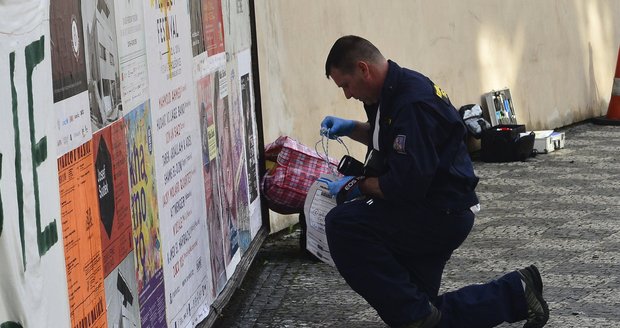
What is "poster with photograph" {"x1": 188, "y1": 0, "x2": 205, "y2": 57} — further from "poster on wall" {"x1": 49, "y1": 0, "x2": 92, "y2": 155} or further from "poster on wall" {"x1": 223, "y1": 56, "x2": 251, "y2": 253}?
"poster on wall" {"x1": 49, "y1": 0, "x2": 92, "y2": 155}

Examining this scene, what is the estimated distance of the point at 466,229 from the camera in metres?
5.73

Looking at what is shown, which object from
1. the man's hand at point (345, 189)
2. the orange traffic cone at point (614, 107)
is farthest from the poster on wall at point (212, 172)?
the orange traffic cone at point (614, 107)

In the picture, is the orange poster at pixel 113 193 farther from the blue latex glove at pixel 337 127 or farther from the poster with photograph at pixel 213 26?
the blue latex glove at pixel 337 127

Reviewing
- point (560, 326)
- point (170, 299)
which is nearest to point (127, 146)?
point (170, 299)

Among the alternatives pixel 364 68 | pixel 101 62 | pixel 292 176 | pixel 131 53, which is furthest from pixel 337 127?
pixel 101 62

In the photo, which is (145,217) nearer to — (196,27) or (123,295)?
(123,295)

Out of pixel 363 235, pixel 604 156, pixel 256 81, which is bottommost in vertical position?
pixel 604 156

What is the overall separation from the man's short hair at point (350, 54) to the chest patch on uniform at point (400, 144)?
0.44 metres

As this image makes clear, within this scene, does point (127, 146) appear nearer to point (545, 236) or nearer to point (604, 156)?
point (545, 236)

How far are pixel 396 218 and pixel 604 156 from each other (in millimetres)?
5965

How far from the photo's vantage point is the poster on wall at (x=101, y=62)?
3980 millimetres

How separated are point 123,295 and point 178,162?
1.11 metres

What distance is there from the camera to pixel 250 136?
24.4 feet

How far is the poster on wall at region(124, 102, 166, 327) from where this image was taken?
4543mm
